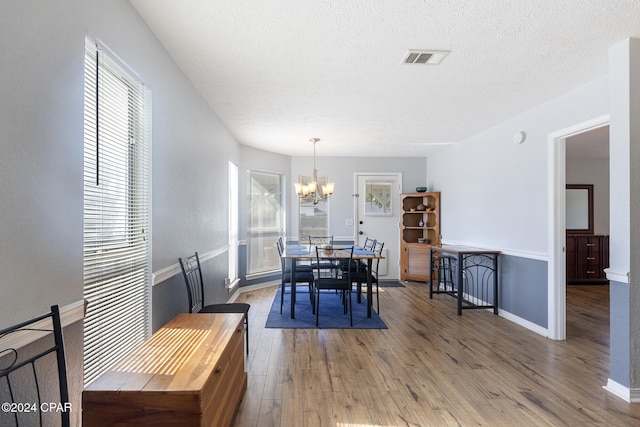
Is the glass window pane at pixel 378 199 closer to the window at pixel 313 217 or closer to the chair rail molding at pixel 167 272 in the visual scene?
the window at pixel 313 217

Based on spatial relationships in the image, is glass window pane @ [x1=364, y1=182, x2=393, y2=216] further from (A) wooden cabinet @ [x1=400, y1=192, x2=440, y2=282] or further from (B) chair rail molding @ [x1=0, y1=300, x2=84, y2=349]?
(B) chair rail molding @ [x1=0, y1=300, x2=84, y2=349]

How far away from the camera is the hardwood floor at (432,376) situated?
82.7 inches

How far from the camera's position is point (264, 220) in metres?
6.00

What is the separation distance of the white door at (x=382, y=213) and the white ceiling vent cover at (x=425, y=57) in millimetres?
4075

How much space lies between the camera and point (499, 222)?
4297 mm

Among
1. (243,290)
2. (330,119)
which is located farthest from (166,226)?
(243,290)

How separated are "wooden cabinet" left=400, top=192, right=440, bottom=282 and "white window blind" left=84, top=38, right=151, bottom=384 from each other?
16.2 ft

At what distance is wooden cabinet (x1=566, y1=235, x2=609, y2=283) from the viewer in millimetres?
6277

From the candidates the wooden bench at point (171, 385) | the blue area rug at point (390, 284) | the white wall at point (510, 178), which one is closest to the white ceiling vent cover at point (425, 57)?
the white wall at point (510, 178)

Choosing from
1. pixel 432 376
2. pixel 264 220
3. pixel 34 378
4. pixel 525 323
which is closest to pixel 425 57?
pixel 432 376

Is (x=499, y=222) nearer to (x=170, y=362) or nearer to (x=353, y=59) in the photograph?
(x=353, y=59)

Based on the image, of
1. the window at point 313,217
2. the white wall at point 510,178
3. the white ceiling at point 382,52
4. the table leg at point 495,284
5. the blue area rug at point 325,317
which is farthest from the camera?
the window at point 313,217

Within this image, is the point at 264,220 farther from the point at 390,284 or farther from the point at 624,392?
the point at 624,392

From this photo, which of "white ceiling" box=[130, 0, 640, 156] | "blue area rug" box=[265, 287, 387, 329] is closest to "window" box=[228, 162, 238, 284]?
"blue area rug" box=[265, 287, 387, 329]
